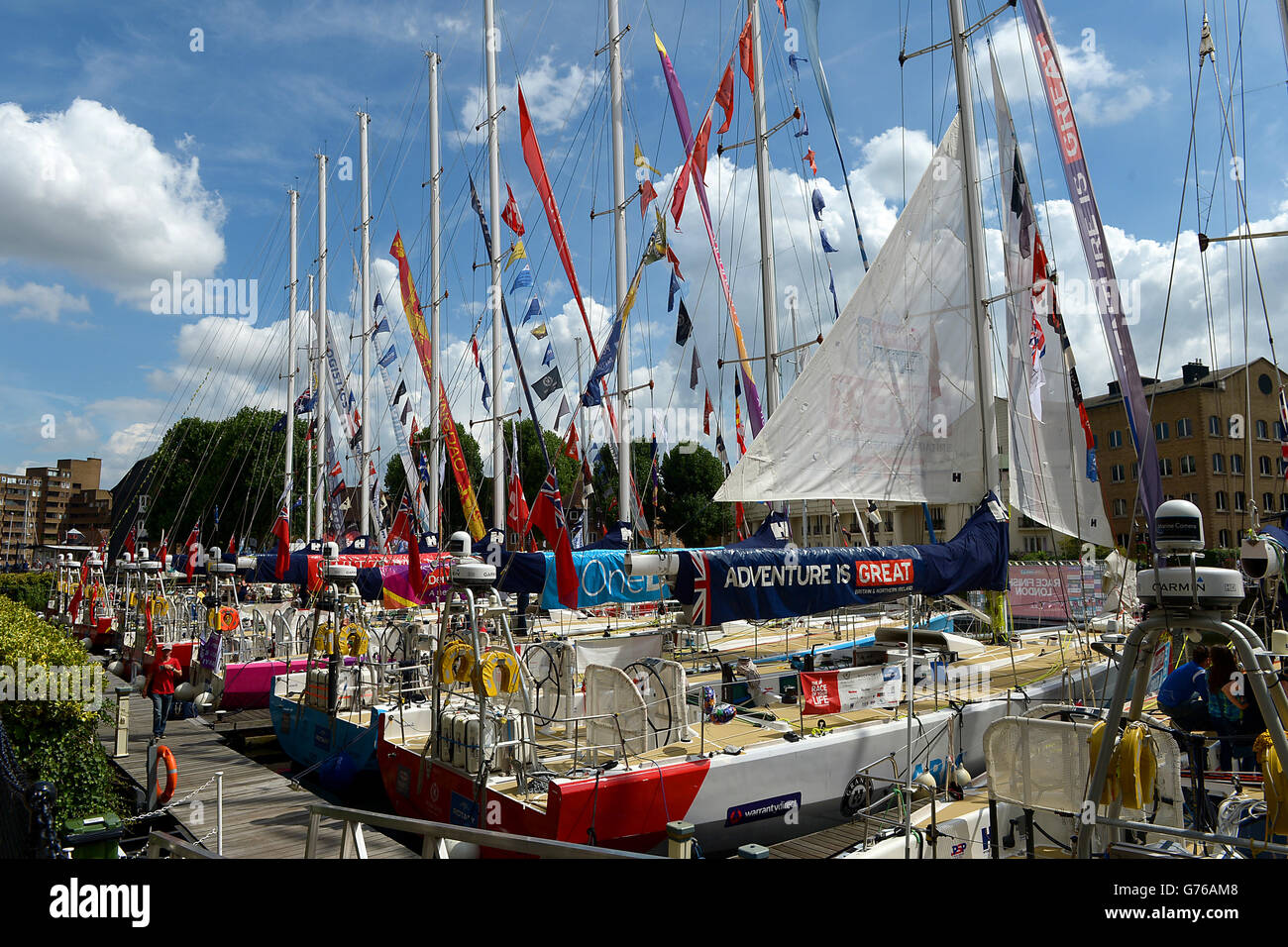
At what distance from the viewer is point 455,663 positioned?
10672 mm

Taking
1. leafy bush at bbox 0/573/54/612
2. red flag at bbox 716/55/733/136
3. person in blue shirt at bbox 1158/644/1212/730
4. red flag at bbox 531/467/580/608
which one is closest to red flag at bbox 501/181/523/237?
red flag at bbox 716/55/733/136

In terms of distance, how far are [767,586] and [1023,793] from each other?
170 inches

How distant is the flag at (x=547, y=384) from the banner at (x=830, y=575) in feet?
36.3

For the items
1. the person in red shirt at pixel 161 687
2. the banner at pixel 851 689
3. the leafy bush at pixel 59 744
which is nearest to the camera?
the leafy bush at pixel 59 744

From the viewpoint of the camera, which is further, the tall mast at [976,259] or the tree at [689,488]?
the tree at [689,488]

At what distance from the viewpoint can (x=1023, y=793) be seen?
26.5 ft

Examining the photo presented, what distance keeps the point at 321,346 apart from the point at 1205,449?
2098 inches

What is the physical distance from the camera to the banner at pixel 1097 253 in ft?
30.8

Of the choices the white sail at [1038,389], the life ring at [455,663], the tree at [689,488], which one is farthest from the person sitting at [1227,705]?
the tree at [689,488]

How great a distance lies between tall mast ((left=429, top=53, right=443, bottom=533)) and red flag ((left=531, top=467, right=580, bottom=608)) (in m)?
15.1
